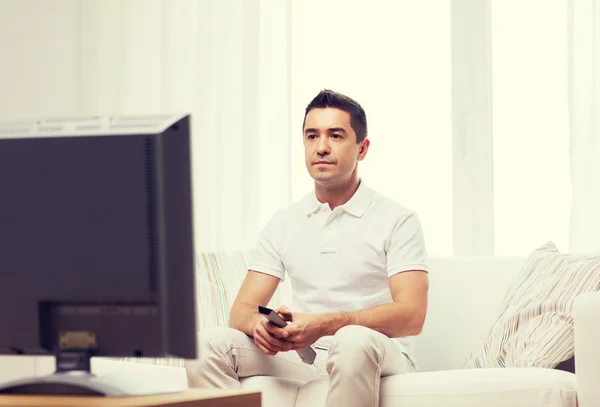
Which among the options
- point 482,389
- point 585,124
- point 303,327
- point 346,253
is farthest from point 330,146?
point 585,124

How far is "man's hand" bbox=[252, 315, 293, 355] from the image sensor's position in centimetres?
221

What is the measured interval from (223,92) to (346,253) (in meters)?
1.87

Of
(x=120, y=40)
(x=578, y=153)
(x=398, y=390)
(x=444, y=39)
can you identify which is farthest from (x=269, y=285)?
(x=120, y=40)

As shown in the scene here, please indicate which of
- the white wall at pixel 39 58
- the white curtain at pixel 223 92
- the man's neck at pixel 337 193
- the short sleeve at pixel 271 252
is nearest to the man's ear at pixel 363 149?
the man's neck at pixel 337 193

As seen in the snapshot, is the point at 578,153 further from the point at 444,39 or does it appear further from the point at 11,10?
the point at 11,10

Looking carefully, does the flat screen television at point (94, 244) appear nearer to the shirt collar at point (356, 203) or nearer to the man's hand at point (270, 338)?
the man's hand at point (270, 338)

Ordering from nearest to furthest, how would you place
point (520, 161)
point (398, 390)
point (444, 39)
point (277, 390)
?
point (398, 390) < point (277, 390) < point (520, 161) < point (444, 39)

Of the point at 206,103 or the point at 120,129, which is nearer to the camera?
the point at 120,129

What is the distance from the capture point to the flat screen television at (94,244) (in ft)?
4.17

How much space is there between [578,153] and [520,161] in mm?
342

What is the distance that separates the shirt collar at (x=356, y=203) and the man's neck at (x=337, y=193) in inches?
1.0

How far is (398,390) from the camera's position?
212cm

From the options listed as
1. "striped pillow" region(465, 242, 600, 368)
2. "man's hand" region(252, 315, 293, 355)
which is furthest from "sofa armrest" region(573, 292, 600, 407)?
"man's hand" region(252, 315, 293, 355)

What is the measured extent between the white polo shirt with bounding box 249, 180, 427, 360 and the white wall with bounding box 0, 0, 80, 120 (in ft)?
7.08
